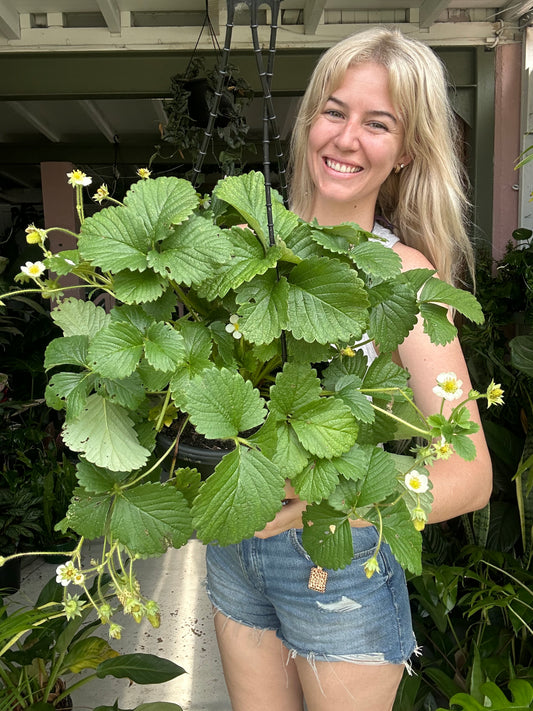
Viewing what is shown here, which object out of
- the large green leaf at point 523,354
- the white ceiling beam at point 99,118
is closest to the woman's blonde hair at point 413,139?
the large green leaf at point 523,354

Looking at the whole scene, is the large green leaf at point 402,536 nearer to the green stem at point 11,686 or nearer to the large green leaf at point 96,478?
the large green leaf at point 96,478

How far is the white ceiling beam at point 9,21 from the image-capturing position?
276cm

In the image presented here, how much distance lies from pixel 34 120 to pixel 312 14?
2.82 metres

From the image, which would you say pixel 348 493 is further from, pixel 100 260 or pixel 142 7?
pixel 142 7

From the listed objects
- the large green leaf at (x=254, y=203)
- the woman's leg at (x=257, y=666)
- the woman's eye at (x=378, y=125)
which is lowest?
the woman's leg at (x=257, y=666)

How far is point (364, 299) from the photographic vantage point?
0.58 m

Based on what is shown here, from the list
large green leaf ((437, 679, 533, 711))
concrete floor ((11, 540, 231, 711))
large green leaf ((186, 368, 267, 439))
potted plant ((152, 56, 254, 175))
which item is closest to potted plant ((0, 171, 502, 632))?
large green leaf ((186, 368, 267, 439))

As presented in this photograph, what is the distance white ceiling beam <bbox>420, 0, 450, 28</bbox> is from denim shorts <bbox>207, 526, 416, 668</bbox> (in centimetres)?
251

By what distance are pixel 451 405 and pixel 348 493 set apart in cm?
29

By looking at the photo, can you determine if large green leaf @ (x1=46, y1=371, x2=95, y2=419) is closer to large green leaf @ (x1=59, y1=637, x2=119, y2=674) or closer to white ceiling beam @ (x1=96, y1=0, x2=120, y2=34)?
large green leaf @ (x1=59, y1=637, x2=119, y2=674)

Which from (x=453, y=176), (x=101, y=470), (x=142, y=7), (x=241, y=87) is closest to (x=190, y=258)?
(x=101, y=470)

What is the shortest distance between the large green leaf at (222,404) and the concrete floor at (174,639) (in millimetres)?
1552

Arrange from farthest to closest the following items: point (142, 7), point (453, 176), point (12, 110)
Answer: point (12, 110)
point (142, 7)
point (453, 176)

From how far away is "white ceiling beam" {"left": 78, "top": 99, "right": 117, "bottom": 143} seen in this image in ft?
14.2
